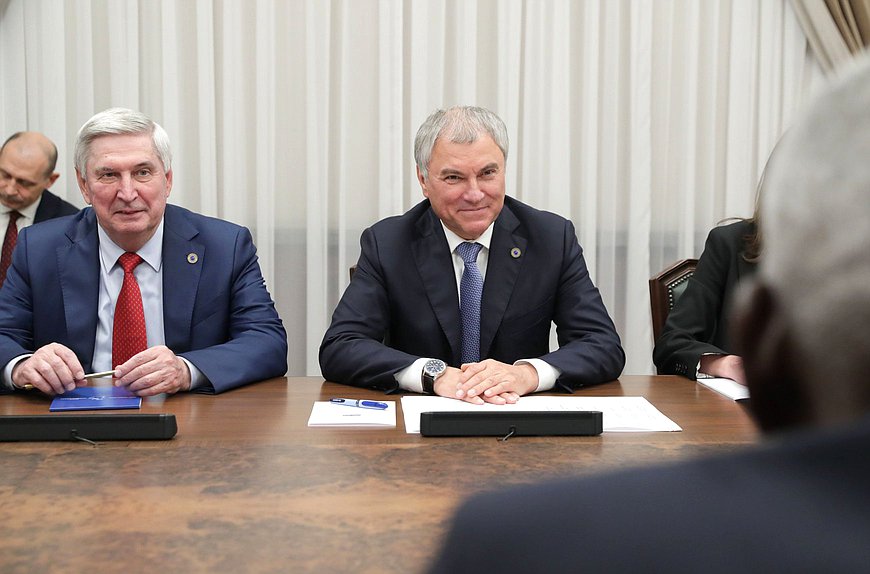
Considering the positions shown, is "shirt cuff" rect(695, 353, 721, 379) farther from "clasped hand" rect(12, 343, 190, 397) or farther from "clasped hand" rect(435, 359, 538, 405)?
"clasped hand" rect(12, 343, 190, 397)

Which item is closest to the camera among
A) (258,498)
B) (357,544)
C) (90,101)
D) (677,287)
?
(357,544)

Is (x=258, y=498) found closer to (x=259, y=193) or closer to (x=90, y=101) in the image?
(x=259, y=193)

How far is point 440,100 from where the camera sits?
4.48 metres

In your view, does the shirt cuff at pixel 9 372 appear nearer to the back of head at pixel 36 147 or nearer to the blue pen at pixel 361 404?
the blue pen at pixel 361 404

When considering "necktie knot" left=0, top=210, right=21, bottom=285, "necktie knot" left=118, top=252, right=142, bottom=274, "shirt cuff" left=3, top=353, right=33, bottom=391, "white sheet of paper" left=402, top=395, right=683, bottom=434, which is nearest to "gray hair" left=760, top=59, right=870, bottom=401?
"white sheet of paper" left=402, top=395, right=683, bottom=434

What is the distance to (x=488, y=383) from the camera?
223 cm

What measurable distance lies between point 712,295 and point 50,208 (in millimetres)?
2923

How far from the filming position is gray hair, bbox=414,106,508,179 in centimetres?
289

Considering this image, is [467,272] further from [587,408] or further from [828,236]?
[828,236]

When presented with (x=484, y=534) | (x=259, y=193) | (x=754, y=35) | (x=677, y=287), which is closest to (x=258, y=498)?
(x=484, y=534)

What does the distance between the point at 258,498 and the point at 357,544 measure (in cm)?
27

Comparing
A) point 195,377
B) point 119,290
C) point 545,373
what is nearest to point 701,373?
point 545,373

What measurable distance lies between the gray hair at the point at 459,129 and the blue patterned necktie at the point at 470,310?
361 millimetres

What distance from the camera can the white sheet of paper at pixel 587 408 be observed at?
1958 millimetres
